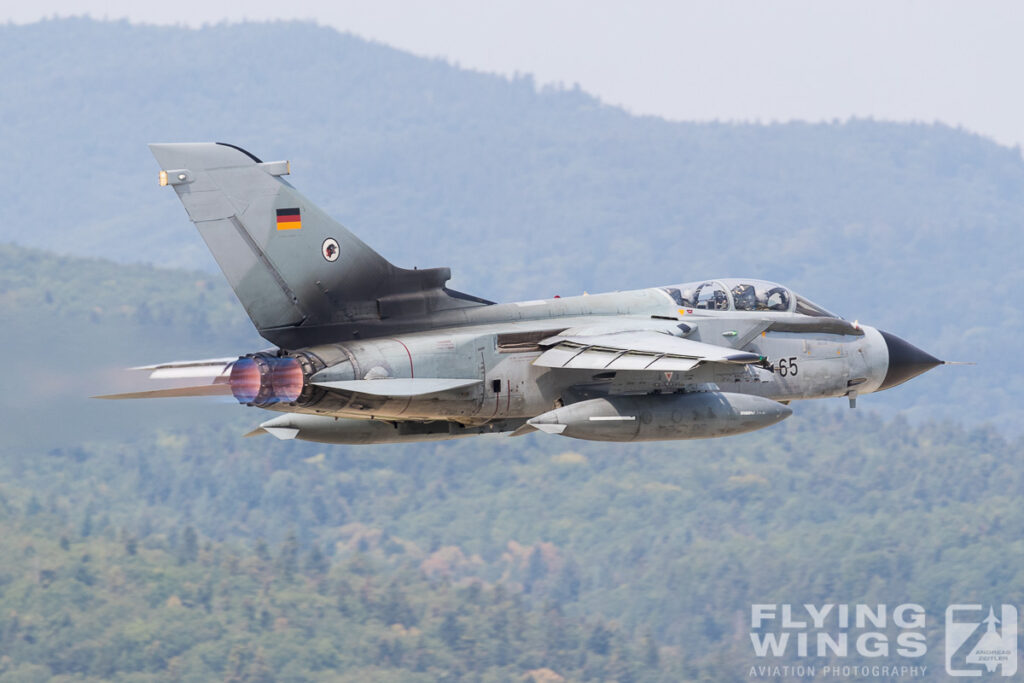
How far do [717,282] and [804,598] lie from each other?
160m

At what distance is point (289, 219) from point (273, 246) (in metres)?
0.52

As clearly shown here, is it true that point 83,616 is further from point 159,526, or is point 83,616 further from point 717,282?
point 717,282

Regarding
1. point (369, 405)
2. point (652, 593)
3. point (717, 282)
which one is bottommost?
point (652, 593)

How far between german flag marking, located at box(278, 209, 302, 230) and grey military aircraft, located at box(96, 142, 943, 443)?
21 millimetres

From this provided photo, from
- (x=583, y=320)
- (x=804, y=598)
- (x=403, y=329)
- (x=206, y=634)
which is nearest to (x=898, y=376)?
(x=583, y=320)

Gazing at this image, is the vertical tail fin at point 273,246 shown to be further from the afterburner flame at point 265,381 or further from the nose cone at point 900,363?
the nose cone at point 900,363

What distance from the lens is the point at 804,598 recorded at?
18612 centimetres

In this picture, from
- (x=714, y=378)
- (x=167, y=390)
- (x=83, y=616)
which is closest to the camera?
(x=167, y=390)

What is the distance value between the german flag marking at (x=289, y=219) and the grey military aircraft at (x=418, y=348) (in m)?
0.02

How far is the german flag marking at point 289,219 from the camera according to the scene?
28.0 m

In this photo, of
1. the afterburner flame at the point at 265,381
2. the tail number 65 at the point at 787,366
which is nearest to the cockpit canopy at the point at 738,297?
the tail number 65 at the point at 787,366

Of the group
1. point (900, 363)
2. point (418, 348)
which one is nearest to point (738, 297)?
point (900, 363)

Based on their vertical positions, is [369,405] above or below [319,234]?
below

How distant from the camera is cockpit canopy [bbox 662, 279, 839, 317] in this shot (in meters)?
30.7
